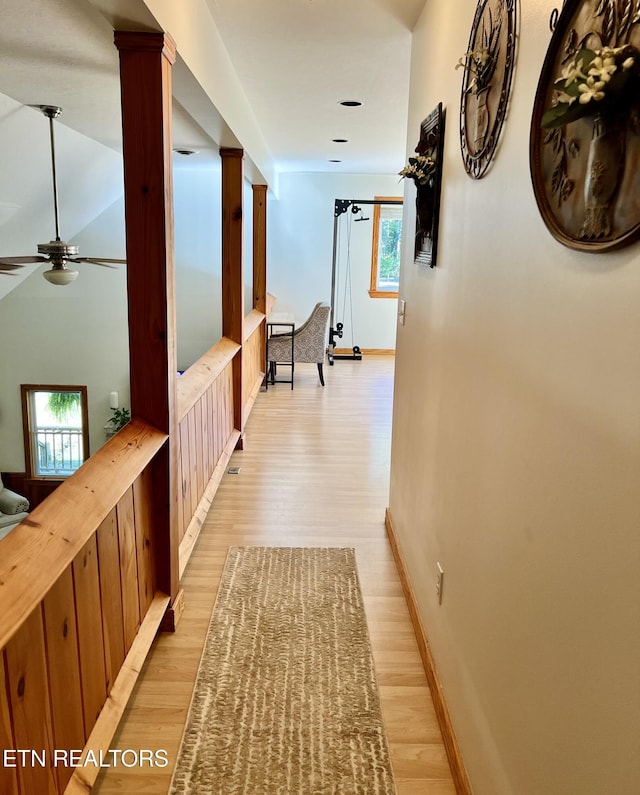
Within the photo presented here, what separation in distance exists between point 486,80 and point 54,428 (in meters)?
7.81

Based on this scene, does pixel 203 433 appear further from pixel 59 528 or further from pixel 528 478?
pixel 528 478

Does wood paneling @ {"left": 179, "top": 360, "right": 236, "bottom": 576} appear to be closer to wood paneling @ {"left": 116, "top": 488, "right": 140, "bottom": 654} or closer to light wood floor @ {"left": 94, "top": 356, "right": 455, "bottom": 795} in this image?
light wood floor @ {"left": 94, "top": 356, "right": 455, "bottom": 795}

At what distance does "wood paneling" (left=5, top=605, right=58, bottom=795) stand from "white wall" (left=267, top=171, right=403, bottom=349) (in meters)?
7.95

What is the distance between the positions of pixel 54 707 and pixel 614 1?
173cm

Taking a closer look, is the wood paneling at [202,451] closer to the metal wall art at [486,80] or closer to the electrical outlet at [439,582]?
the electrical outlet at [439,582]

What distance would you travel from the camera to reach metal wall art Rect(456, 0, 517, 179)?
1.49 metres

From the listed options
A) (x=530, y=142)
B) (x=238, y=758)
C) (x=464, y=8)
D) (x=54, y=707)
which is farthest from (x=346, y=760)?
(x=464, y=8)

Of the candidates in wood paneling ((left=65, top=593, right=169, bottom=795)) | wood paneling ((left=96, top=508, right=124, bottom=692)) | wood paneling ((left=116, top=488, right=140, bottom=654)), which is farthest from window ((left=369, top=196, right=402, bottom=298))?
wood paneling ((left=96, top=508, right=124, bottom=692))

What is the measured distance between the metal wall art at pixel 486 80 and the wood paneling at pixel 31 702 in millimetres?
1561

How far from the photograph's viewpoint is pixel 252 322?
6062 millimetres

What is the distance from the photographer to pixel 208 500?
350cm

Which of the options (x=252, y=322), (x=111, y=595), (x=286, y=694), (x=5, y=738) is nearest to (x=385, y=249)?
(x=252, y=322)

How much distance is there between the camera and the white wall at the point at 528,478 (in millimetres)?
912

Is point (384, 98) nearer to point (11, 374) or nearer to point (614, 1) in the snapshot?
point (614, 1)
